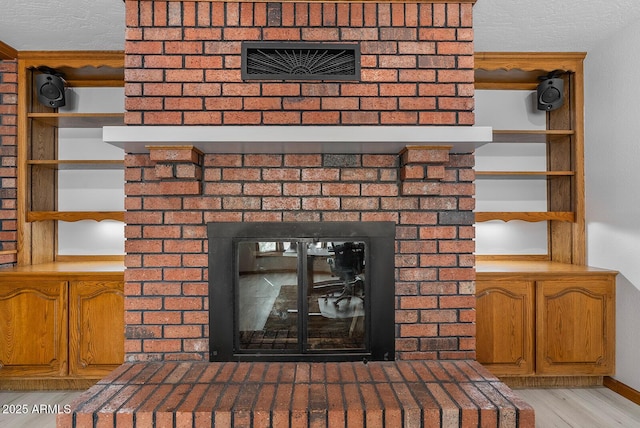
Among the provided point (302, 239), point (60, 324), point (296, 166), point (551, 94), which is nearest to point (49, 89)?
point (60, 324)

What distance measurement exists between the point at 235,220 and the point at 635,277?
249 cm

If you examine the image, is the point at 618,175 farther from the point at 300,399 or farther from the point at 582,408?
the point at 300,399

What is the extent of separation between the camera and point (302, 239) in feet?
6.41

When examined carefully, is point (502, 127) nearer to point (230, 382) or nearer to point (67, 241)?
point (230, 382)

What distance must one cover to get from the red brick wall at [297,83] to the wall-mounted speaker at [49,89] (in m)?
1.40

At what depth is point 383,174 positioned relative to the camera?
77.0 inches

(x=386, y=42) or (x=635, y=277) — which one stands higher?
(x=386, y=42)

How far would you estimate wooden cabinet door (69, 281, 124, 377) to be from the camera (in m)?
2.62

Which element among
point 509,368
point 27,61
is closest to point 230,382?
point 509,368

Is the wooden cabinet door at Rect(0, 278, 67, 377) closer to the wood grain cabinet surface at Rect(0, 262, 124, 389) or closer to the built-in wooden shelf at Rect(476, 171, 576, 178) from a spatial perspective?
the wood grain cabinet surface at Rect(0, 262, 124, 389)

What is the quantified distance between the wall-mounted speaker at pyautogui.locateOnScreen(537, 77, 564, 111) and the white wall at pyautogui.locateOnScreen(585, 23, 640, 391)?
0.20 meters

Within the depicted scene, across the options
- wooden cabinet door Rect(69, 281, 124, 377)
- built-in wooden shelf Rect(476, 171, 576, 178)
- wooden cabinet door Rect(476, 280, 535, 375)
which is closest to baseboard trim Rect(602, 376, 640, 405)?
wooden cabinet door Rect(476, 280, 535, 375)

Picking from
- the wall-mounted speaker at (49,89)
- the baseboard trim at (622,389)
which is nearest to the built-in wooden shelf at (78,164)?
the wall-mounted speaker at (49,89)

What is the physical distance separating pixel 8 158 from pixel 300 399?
9.00 feet
